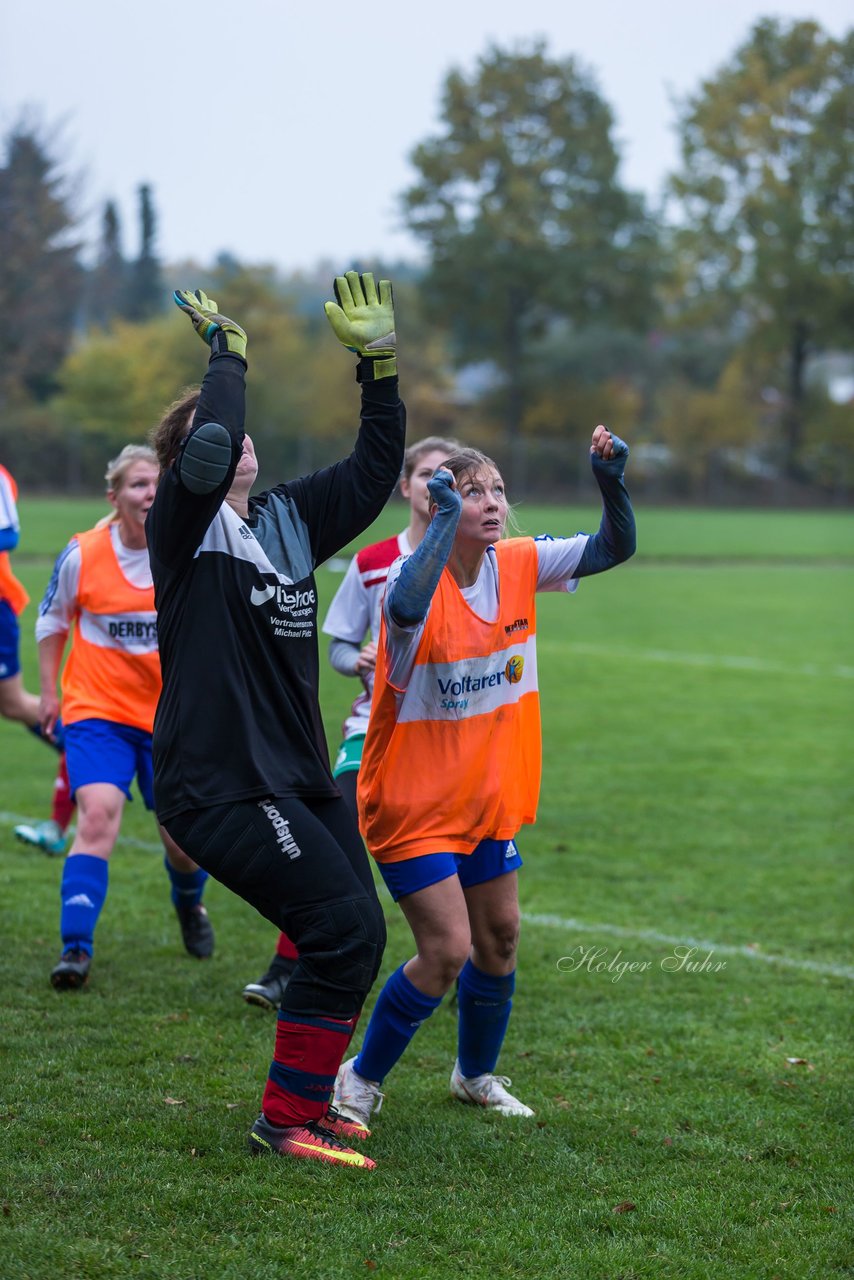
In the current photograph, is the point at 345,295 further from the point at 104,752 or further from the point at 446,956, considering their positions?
the point at 104,752

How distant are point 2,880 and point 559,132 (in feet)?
171

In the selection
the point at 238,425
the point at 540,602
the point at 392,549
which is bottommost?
the point at 540,602

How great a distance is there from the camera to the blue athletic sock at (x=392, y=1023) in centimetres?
418

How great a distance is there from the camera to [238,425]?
12.0 feet

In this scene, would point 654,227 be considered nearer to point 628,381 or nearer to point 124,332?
point 628,381

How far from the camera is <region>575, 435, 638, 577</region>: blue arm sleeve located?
414cm

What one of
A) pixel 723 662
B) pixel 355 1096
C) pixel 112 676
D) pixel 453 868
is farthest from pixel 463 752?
pixel 723 662

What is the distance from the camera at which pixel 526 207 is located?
5309 centimetres

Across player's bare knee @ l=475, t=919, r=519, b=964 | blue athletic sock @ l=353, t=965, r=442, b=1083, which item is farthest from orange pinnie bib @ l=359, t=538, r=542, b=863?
blue athletic sock @ l=353, t=965, r=442, b=1083

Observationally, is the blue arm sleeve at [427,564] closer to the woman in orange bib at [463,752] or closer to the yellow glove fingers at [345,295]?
the woman in orange bib at [463,752]

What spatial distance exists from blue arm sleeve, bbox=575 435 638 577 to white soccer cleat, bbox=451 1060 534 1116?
1598mm

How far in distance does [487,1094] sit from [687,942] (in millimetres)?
2115

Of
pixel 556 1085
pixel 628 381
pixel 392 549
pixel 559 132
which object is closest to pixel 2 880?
pixel 392 549

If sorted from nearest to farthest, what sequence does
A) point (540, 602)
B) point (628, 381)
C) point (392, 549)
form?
point (392, 549)
point (540, 602)
point (628, 381)
